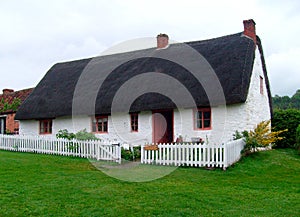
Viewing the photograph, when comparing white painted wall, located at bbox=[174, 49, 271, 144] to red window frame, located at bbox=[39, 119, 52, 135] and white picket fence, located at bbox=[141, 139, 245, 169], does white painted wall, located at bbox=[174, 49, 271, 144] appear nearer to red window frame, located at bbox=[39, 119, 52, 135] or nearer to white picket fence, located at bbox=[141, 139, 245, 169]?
white picket fence, located at bbox=[141, 139, 245, 169]

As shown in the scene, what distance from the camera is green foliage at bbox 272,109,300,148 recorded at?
860 inches

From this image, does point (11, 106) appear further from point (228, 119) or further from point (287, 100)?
point (287, 100)

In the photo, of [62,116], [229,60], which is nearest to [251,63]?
[229,60]

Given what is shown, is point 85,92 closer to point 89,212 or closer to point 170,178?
point 170,178

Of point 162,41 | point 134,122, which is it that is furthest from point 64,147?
point 162,41

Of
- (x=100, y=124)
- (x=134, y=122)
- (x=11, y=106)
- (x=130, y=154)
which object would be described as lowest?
(x=130, y=154)

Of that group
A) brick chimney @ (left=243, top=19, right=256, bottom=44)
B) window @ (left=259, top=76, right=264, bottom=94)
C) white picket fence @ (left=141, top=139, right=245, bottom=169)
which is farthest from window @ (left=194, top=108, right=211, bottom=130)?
brick chimney @ (left=243, top=19, right=256, bottom=44)

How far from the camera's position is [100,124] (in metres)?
21.8

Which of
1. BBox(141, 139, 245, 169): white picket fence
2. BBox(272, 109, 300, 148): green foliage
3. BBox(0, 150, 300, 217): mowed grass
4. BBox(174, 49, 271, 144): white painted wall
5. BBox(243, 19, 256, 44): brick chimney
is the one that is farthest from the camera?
BBox(272, 109, 300, 148): green foliage

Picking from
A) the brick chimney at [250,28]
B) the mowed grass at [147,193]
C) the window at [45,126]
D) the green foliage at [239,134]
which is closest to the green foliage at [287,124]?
the brick chimney at [250,28]

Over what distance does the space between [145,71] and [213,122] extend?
5934 millimetres

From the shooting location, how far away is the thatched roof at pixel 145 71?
58.0ft

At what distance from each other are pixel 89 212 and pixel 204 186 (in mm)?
4006

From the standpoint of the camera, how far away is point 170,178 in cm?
1130
